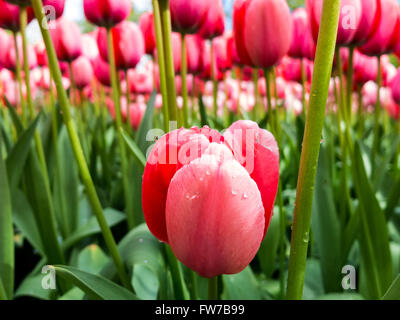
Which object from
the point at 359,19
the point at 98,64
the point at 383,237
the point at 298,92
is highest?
the point at 359,19

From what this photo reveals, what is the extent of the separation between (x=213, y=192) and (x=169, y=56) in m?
0.22

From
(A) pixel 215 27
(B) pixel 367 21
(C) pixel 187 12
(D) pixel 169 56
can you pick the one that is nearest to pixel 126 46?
(A) pixel 215 27

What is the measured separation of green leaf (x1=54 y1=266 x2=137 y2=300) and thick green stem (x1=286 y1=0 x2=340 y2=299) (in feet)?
0.49

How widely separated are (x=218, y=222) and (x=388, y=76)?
1.57 metres

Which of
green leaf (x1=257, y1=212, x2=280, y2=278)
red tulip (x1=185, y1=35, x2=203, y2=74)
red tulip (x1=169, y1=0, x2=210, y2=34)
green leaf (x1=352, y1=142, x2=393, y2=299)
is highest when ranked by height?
red tulip (x1=169, y1=0, x2=210, y2=34)

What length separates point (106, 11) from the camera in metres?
0.79

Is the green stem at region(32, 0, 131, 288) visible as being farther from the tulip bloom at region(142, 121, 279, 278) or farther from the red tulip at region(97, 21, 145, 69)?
the red tulip at region(97, 21, 145, 69)

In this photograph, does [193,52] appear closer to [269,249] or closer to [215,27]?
[215,27]

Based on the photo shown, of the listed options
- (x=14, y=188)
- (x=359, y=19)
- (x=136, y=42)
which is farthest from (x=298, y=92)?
(x=14, y=188)

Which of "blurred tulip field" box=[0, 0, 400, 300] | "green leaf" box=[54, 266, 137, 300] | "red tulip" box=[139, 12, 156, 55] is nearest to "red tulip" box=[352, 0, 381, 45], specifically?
"blurred tulip field" box=[0, 0, 400, 300]

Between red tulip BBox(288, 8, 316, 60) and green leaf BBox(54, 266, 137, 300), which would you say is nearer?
green leaf BBox(54, 266, 137, 300)

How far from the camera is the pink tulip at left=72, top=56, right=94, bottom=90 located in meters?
1.58
